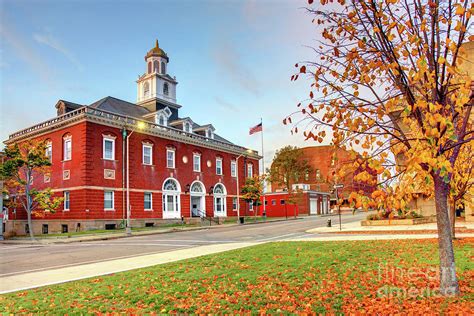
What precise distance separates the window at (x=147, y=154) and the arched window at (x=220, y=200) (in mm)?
12182

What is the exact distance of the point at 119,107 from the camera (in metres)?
44.5

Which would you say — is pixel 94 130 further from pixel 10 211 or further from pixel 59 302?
pixel 59 302

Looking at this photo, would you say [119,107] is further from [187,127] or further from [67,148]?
[187,127]

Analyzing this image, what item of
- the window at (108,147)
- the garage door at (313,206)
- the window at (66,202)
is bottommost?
the garage door at (313,206)

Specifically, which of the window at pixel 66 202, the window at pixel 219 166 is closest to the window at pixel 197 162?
the window at pixel 219 166

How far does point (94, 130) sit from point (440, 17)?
3534 centimetres

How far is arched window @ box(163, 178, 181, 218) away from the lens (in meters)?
43.9

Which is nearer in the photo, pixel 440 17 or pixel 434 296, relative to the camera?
pixel 440 17

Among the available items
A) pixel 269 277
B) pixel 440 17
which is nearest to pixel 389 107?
pixel 440 17

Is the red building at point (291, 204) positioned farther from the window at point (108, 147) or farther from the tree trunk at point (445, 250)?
the tree trunk at point (445, 250)

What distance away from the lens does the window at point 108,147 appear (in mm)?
37938

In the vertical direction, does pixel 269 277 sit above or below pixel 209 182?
below

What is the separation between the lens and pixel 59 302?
7.34m

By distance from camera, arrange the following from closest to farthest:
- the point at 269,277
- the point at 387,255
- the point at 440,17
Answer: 1. the point at 440,17
2. the point at 269,277
3. the point at 387,255
